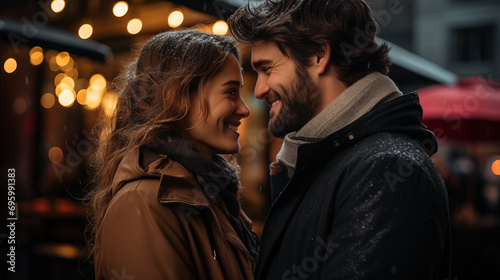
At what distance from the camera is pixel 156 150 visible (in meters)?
2.22

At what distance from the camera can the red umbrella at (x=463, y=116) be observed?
18.1 feet

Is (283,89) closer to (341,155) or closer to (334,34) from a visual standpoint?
(334,34)

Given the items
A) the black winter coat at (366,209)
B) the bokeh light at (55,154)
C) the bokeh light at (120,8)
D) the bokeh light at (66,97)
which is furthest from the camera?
the bokeh light at (55,154)

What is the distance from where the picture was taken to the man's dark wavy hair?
207 cm

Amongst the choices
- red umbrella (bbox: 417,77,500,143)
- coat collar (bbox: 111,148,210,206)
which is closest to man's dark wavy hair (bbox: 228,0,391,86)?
coat collar (bbox: 111,148,210,206)

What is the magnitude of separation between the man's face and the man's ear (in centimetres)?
7

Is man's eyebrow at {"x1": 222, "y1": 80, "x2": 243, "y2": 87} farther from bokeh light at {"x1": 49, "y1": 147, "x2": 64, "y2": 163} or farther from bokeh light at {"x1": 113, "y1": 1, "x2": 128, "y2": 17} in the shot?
bokeh light at {"x1": 49, "y1": 147, "x2": 64, "y2": 163}

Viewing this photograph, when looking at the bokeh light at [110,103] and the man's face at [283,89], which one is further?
the bokeh light at [110,103]

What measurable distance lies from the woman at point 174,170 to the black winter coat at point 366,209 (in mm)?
299

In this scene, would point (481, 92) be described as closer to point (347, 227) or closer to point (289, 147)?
point (289, 147)

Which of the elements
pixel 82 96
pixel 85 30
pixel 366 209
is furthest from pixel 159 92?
pixel 82 96

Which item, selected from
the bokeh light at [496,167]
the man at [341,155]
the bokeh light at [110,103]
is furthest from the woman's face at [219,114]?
the bokeh light at [496,167]

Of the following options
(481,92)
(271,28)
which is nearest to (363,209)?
(271,28)

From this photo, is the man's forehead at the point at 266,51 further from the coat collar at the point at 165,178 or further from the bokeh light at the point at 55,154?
the bokeh light at the point at 55,154
